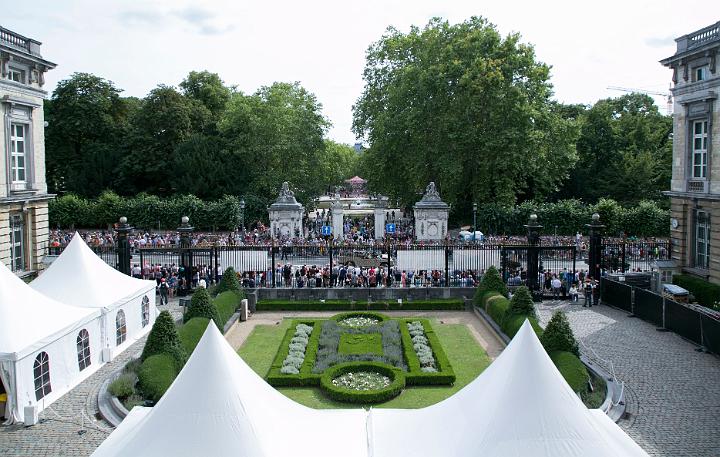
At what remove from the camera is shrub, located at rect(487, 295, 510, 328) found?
24.2 metres

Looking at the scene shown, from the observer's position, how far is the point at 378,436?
39.8ft

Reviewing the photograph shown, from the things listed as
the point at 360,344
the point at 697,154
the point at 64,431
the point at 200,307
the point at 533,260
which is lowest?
the point at 64,431

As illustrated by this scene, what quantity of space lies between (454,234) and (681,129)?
63.0 ft

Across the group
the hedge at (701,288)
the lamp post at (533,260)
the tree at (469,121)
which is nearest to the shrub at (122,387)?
the lamp post at (533,260)

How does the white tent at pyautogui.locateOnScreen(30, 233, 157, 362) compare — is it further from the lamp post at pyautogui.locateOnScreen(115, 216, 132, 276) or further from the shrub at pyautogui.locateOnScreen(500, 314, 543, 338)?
the shrub at pyautogui.locateOnScreen(500, 314, 543, 338)

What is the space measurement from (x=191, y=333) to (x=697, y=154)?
946 inches

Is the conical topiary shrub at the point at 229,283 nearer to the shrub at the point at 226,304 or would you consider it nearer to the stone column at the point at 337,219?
the shrub at the point at 226,304

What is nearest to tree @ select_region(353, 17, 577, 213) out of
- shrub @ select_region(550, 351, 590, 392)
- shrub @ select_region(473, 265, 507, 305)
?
shrub @ select_region(473, 265, 507, 305)

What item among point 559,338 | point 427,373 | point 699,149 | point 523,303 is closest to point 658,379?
point 559,338

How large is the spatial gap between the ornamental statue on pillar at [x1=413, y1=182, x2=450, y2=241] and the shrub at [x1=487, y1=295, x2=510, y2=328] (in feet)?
62.9

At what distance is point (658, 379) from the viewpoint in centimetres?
1936

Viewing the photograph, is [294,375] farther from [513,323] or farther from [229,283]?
[229,283]

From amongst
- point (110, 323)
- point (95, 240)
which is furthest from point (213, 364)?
point (95, 240)

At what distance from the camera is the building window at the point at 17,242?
30.5m
